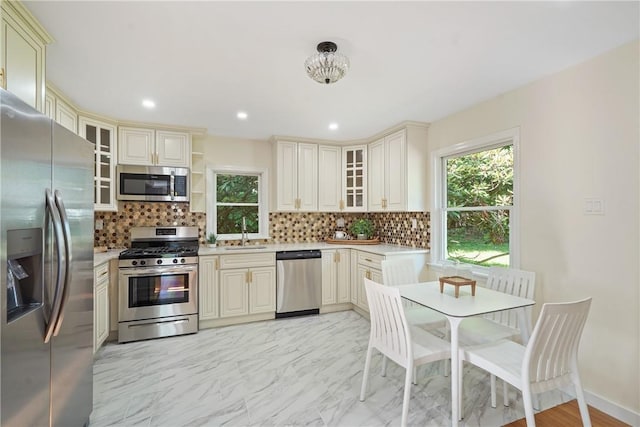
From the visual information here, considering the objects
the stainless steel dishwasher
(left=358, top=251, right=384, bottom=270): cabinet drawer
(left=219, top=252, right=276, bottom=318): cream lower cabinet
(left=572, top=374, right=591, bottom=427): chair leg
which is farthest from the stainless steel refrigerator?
(left=358, top=251, right=384, bottom=270): cabinet drawer

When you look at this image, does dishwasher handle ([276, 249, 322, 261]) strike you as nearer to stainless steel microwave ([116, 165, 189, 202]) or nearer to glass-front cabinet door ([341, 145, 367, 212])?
glass-front cabinet door ([341, 145, 367, 212])

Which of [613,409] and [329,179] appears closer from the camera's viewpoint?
[613,409]

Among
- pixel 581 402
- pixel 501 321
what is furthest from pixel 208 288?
pixel 581 402

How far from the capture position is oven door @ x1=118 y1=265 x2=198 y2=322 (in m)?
3.13

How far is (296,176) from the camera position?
4.22 metres

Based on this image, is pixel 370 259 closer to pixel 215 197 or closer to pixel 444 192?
pixel 444 192

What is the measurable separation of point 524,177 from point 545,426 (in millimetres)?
1815

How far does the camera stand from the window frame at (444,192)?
266 centimetres

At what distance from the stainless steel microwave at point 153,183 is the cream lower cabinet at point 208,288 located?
87 centimetres

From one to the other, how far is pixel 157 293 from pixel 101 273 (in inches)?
24.1

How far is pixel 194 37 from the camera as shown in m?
1.87

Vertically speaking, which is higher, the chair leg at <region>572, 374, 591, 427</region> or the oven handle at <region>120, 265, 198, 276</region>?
the oven handle at <region>120, 265, 198, 276</region>

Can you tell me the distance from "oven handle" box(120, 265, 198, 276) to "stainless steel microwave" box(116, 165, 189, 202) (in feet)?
2.79

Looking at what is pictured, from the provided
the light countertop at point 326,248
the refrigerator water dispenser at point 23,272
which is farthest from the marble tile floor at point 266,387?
the refrigerator water dispenser at point 23,272
